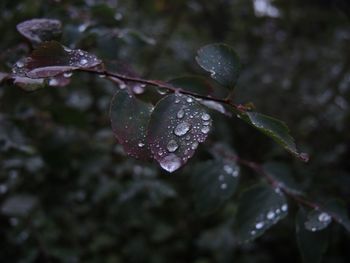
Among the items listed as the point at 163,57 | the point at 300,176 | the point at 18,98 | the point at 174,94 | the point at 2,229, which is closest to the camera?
the point at 174,94

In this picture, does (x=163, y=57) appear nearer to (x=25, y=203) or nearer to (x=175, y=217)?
(x=175, y=217)

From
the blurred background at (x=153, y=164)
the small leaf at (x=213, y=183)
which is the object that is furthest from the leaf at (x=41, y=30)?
the small leaf at (x=213, y=183)

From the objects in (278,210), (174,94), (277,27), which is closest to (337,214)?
(278,210)

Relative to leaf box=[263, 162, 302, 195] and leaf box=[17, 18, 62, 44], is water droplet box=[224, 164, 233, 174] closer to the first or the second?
leaf box=[263, 162, 302, 195]

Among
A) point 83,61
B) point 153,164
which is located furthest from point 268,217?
point 153,164

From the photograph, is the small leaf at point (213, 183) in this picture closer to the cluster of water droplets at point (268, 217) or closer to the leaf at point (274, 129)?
the cluster of water droplets at point (268, 217)
